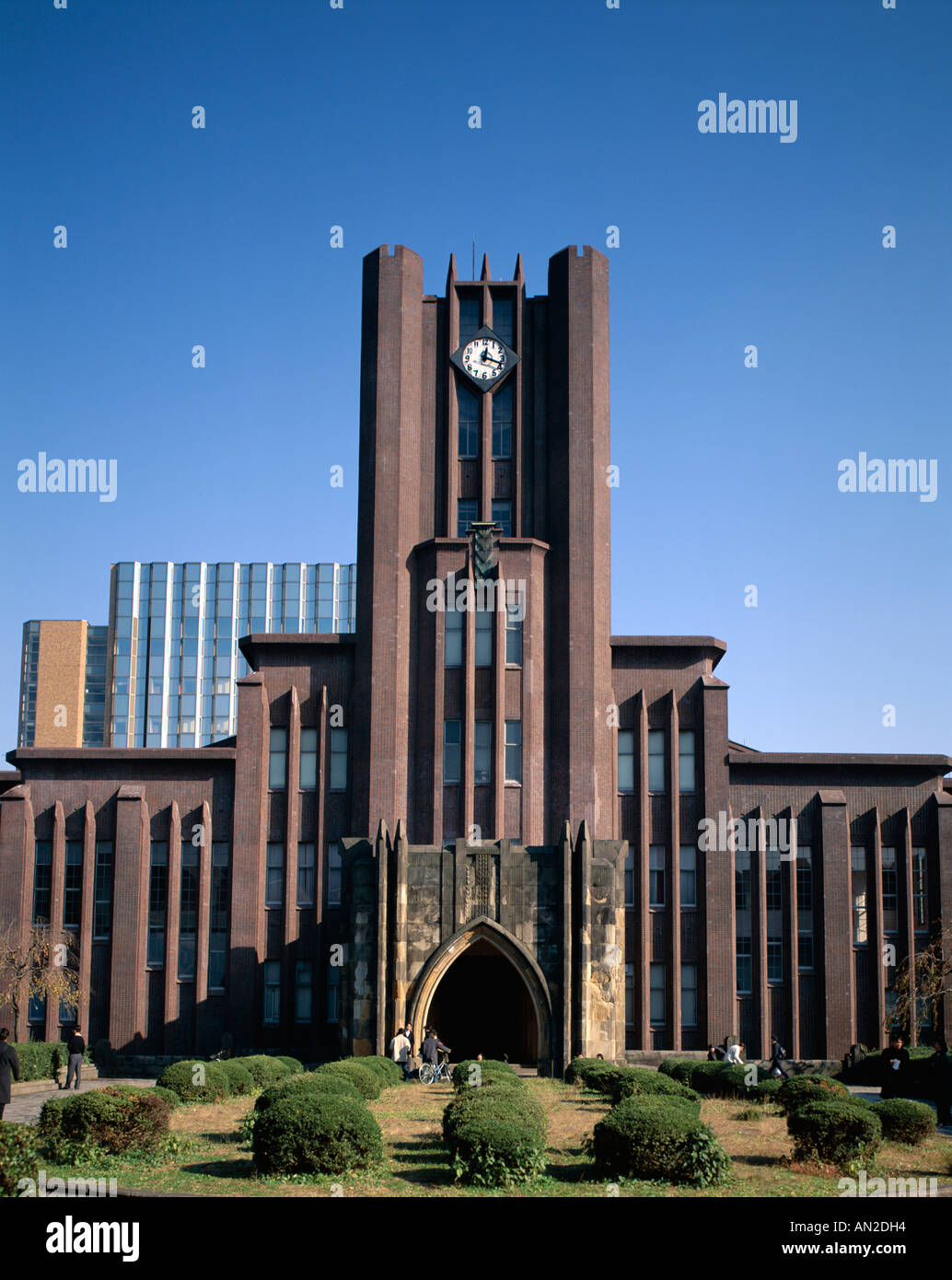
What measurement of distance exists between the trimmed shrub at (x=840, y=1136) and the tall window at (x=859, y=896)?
26148 millimetres

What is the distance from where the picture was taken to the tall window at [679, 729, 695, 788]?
46.5 m

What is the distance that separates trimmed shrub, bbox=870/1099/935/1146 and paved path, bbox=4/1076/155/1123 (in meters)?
14.2

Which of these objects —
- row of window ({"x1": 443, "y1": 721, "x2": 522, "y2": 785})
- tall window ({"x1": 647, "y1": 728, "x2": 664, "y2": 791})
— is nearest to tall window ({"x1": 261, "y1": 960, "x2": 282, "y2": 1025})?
row of window ({"x1": 443, "y1": 721, "x2": 522, "y2": 785})

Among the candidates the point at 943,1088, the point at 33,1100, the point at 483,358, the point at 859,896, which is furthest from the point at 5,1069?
the point at 483,358

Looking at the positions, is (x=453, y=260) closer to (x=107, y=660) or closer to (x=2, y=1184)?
(x=2, y=1184)

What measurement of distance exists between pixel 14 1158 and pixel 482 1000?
29286 millimetres

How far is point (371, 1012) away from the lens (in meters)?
38.0

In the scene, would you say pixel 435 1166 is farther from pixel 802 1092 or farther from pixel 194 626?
pixel 194 626

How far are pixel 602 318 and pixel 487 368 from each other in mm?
4425

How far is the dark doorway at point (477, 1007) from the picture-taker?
146 feet

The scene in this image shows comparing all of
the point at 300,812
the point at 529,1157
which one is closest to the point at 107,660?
the point at 300,812

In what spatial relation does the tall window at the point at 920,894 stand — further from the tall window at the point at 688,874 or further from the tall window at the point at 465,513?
the tall window at the point at 465,513

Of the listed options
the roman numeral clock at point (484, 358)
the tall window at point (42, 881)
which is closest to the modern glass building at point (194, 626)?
the tall window at point (42, 881)

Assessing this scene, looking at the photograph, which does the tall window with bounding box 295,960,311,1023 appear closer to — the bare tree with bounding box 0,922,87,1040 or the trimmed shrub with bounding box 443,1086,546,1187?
the bare tree with bounding box 0,922,87,1040
